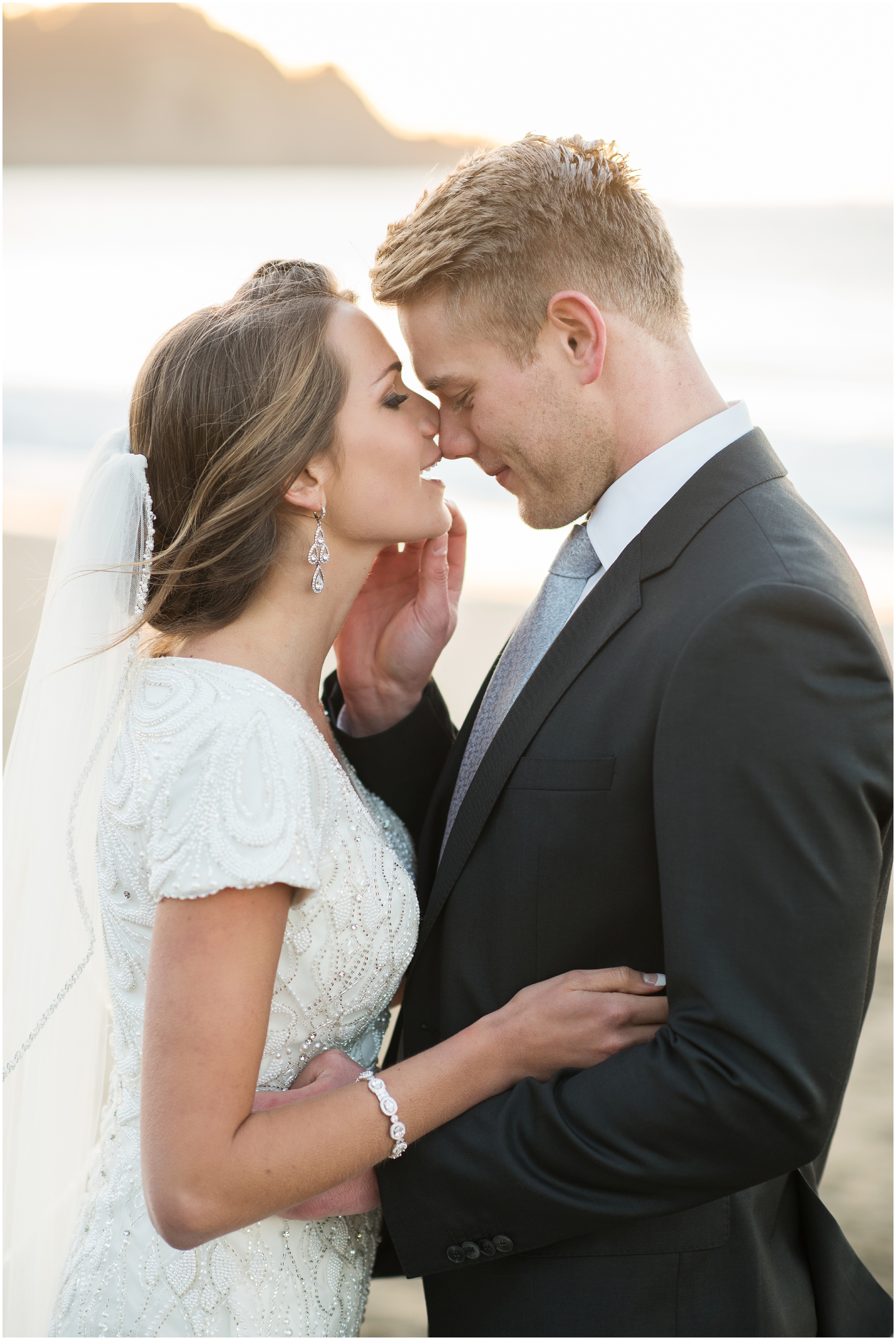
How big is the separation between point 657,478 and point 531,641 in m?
0.42

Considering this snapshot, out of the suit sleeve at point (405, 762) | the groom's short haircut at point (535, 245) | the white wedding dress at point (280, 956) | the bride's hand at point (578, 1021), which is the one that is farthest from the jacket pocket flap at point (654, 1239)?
the groom's short haircut at point (535, 245)

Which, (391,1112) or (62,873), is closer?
(391,1112)

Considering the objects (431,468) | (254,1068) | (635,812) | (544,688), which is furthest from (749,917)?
(431,468)

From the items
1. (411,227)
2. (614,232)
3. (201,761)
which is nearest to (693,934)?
(201,761)

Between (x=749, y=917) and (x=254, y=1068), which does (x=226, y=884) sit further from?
(x=749, y=917)

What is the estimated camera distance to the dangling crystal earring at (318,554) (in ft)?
6.64

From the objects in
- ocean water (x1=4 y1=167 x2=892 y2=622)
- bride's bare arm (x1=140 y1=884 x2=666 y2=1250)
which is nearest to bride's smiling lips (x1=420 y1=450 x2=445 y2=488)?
bride's bare arm (x1=140 y1=884 x2=666 y2=1250)

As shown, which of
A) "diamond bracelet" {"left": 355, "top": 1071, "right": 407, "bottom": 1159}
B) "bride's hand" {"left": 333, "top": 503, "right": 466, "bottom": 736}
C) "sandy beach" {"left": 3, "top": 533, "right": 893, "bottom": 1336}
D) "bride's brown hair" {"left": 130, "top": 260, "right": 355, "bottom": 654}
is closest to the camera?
"diamond bracelet" {"left": 355, "top": 1071, "right": 407, "bottom": 1159}

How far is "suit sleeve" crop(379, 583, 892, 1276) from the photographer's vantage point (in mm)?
1456

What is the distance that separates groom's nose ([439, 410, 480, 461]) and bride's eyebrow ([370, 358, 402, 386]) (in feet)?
0.55

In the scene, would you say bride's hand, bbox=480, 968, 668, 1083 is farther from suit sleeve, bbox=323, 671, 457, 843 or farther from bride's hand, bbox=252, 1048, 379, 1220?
suit sleeve, bbox=323, 671, 457, 843

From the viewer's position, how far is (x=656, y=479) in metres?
1.99

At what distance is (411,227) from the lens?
2.16m

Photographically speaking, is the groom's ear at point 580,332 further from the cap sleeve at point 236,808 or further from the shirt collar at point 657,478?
the cap sleeve at point 236,808
